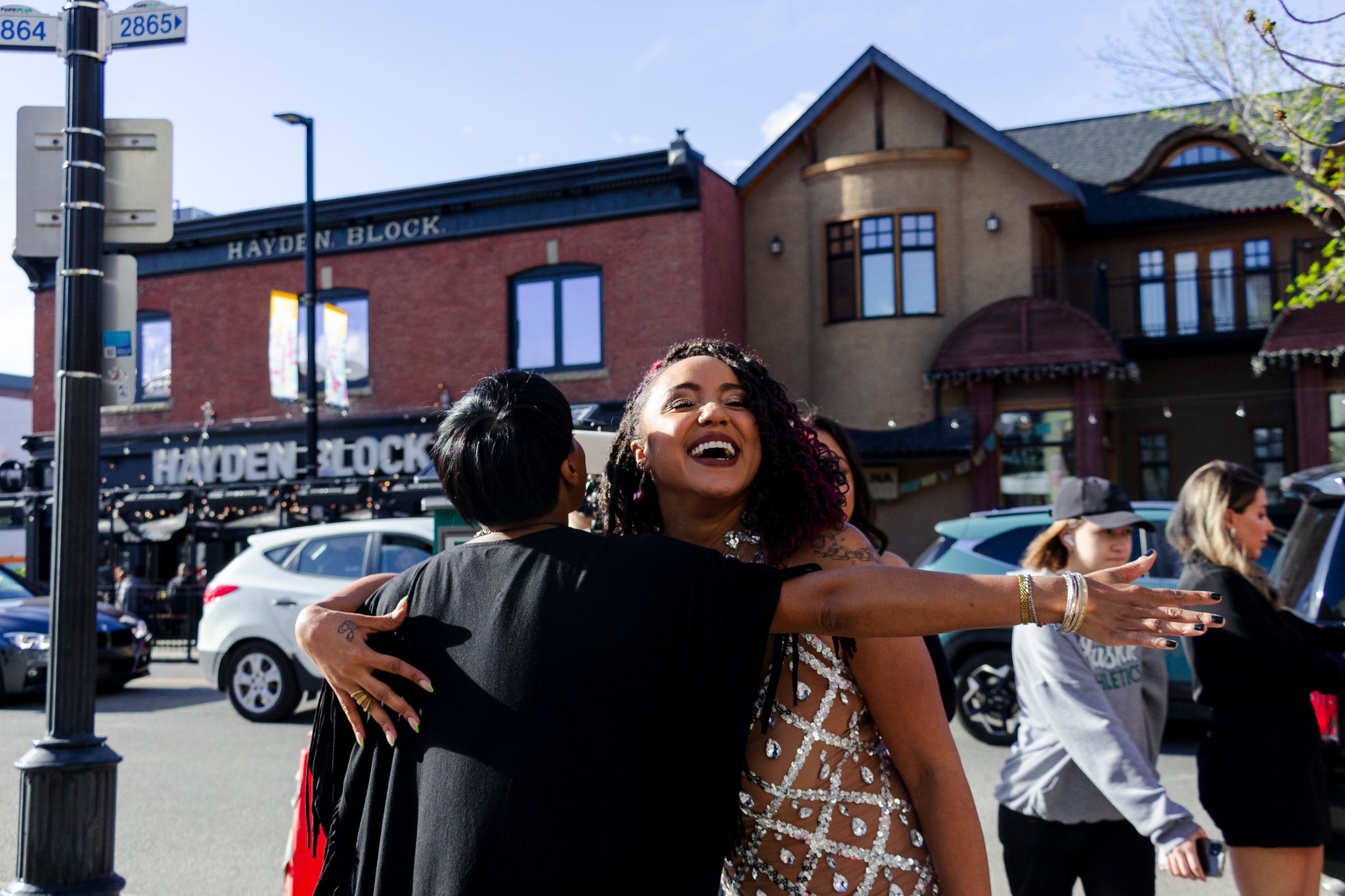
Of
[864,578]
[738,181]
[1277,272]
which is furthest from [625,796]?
[1277,272]

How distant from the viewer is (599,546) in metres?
1.73

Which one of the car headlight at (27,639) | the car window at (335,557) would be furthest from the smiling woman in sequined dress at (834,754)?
the car headlight at (27,639)

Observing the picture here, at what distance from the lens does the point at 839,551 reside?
2.00 m

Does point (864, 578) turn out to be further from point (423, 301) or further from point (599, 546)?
point (423, 301)

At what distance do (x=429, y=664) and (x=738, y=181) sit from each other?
701 inches

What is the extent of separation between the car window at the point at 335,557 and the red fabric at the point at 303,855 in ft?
24.6

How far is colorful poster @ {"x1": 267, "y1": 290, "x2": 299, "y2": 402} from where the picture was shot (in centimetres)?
1820

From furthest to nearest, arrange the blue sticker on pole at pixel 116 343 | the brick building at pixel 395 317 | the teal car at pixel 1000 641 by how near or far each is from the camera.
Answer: the brick building at pixel 395 317 → the teal car at pixel 1000 641 → the blue sticker on pole at pixel 116 343

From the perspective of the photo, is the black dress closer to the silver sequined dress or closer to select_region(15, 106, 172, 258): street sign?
the silver sequined dress

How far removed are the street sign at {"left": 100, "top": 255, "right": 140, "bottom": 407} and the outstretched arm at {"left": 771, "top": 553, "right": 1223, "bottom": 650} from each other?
348cm

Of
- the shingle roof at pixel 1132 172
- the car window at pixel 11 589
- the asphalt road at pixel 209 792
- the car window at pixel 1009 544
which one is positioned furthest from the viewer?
the shingle roof at pixel 1132 172

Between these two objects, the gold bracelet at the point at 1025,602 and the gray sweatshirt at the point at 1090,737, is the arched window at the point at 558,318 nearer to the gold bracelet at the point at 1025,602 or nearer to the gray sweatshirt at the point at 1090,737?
the gray sweatshirt at the point at 1090,737

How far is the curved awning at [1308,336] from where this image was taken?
53.1ft

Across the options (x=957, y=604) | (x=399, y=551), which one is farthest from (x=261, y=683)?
(x=957, y=604)
